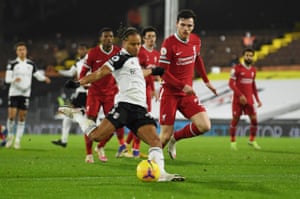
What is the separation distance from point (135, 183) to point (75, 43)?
35395mm

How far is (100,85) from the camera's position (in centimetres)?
1402

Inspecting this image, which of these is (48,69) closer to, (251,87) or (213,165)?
(251,87)

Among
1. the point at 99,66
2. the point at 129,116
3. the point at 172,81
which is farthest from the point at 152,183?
the point at 99,66

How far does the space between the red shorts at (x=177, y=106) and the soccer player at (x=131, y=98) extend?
215cm

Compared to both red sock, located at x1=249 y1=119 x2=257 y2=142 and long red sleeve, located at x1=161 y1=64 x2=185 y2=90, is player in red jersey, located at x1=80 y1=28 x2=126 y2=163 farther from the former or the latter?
red sock, located at x1=249 y1=119 x2=257 y2=142

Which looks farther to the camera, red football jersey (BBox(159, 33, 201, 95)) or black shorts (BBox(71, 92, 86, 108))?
black shorts (BBox(71, 92, 86, 108))

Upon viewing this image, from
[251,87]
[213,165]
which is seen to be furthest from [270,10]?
[213,165]

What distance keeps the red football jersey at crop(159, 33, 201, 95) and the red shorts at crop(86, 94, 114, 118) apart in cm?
198

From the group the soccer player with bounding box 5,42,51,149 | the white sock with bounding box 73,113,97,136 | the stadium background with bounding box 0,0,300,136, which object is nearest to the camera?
the white sock with bounding box 73,113,97,136

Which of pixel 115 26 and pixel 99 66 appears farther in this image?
pixel 115 26

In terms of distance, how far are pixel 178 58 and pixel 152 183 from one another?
3.06 metres

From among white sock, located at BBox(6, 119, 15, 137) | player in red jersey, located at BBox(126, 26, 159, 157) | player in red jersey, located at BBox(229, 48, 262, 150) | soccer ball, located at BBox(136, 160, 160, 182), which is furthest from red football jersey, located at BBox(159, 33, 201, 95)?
white sock, located at BBox(6, 119, 15, 137)

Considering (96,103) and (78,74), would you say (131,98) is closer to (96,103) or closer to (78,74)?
(96,103)

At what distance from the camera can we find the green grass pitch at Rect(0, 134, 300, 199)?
28.5 feet
